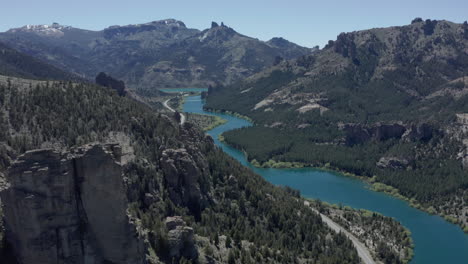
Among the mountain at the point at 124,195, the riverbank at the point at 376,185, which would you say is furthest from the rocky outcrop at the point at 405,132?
the mountain at the point at 124,195

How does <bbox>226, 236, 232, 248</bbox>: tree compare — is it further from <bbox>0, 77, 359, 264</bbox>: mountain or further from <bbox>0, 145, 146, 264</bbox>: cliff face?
<bbox>0, 145, 146, 264</bbox>: cliff face

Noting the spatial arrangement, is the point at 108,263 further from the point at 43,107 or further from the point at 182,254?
the point at 43,107

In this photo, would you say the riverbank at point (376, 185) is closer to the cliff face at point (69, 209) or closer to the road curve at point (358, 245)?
the road curve at point (358, 245)

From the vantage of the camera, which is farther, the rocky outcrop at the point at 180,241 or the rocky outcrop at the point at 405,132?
the rocky outcrop at the point at 405,132

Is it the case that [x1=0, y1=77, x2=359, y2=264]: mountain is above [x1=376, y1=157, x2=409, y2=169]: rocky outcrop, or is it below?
above

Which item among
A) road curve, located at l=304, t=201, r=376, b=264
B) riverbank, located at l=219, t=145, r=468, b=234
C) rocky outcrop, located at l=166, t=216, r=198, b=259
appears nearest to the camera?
rocky outcrop, located at l=166, t=216, r=198, b=259

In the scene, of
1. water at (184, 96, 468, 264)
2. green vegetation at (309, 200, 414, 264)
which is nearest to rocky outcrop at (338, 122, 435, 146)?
water at (184, 96, 468, 264)

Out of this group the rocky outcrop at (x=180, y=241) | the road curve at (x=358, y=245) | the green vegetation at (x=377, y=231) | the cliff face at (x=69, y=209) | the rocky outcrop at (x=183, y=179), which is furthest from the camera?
the green vegetation at (x=377, y=231)

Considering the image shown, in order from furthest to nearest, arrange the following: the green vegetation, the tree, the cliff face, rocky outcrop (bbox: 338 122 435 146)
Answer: rocky outcrop (bbox: 338 122 435 146)
the green vegetation
the tree
the cliff face
